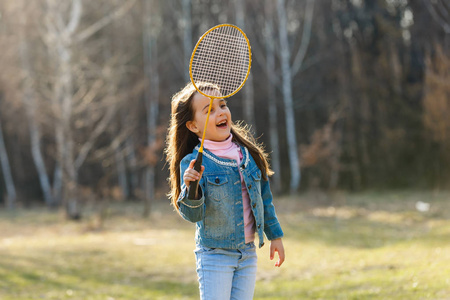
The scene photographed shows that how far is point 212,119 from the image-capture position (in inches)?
130

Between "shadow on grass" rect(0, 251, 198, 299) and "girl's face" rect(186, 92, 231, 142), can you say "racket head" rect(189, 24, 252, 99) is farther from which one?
"shadow on grass" rect(0, 251, 198, 299)

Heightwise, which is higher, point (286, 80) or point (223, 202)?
point (223, 202)

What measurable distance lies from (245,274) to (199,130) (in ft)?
2.99

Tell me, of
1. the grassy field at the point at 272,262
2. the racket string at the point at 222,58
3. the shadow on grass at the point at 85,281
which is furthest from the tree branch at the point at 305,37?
the racket string at the point at 222,58

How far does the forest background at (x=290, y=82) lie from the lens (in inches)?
897

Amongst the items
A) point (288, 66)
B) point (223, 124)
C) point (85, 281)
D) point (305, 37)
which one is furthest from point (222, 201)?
point (305, 37)

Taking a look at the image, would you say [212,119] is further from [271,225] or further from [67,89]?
[67,89]

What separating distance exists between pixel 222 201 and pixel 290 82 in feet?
67.4

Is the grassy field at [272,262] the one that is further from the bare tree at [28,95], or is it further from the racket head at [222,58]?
the bare tree at [28,95]

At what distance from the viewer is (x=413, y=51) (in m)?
23.8

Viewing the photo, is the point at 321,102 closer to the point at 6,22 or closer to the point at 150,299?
the point at 6,22

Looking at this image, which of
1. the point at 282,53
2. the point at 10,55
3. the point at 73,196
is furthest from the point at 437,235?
the point at 10,55

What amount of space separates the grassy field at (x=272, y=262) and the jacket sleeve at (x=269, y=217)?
275 cm

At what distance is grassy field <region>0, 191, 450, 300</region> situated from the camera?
23.6ft
